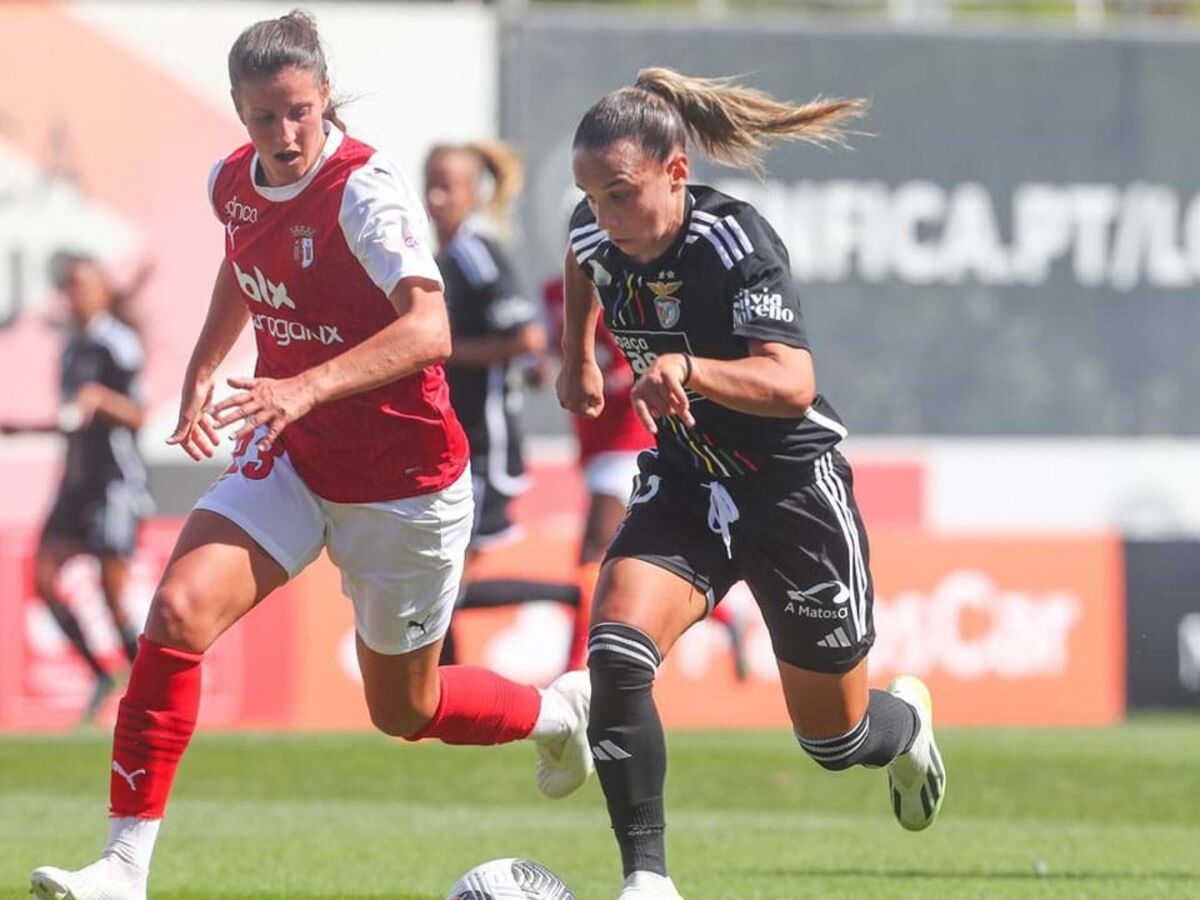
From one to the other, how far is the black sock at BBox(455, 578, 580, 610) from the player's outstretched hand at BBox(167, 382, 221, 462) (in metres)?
5.21

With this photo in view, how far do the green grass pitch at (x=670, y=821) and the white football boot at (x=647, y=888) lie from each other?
1185mm

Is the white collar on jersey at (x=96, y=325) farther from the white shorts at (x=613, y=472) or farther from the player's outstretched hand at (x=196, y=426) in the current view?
the player's outstretched hand at (x=196, y=426)

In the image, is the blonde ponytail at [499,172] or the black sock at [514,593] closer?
the blonde ponytail at [499,172]

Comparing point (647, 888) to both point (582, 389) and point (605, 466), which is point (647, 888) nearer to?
point (582, 389)

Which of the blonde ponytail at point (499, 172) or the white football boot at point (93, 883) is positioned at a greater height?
the blonde ponytail at point (499, 172)

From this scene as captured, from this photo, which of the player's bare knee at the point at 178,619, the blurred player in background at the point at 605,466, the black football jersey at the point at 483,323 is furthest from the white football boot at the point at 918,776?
the blurred player in background at the point at 605,466

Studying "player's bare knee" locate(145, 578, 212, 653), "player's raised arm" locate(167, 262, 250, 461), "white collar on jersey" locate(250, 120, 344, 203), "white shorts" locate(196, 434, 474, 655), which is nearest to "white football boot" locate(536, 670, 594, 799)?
"white shorts" locate(196, 434, 474, 655)

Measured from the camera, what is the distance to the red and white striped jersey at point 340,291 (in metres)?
6.00

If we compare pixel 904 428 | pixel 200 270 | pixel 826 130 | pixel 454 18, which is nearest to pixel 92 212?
pixel 200 270

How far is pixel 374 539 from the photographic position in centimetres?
633

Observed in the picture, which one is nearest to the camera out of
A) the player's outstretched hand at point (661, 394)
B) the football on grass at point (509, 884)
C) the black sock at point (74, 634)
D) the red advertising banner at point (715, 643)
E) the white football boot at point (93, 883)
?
the player's outstretched hand at point (661, 394)

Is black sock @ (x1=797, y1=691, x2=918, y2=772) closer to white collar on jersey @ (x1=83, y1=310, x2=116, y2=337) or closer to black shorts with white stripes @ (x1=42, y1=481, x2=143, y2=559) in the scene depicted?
black shorts with white stripes @ (x1=42, y1=481, x2=143, y2=559)

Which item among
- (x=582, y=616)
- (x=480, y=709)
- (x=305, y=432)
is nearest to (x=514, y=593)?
(x=582, y=616)

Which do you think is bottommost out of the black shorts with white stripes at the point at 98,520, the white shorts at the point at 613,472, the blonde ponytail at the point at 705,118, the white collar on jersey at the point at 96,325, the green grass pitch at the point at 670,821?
the green grass pitch at the point at 670,821
